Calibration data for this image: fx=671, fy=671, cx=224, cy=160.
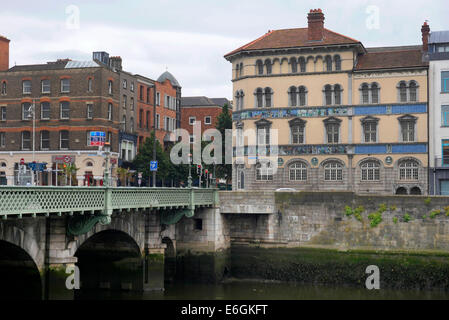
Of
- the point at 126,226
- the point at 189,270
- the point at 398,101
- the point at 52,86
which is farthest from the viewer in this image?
the point at 52,86

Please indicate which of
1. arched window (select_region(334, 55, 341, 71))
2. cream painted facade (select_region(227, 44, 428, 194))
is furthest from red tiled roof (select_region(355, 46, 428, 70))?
arched window (select_region(334, 55, 341, 71))

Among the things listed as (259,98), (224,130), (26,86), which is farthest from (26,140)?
(259,98)

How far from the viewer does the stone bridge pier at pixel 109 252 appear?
90.6 feet

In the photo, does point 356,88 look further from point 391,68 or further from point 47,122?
point 47,122

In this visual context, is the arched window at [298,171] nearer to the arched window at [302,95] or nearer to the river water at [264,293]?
the arched window at [302,95]

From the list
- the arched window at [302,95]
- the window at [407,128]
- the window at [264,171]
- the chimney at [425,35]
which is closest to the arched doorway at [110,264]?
the window at [264,171]

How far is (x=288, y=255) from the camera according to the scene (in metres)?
43.0

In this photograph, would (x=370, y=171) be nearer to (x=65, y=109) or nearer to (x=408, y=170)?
(x=408, y=170)

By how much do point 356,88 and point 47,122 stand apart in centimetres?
3076

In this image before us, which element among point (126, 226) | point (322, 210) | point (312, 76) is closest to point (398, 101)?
point (312, 76)

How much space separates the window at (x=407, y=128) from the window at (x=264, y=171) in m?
11.5

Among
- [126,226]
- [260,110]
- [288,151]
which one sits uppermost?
[260,110]

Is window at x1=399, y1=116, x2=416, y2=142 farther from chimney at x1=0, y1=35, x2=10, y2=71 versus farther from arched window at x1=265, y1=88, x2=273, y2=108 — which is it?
chimney at x1=0, y1=35, x2=10, y2=71

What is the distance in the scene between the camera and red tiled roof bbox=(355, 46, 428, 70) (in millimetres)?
55312
